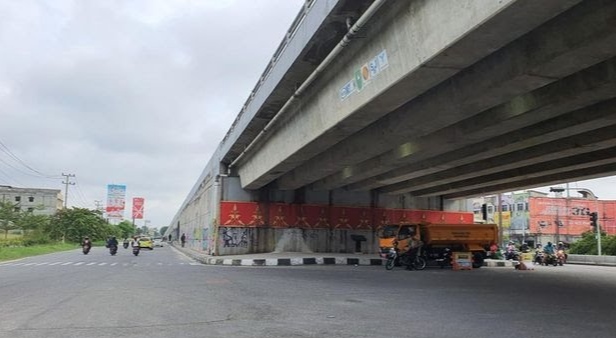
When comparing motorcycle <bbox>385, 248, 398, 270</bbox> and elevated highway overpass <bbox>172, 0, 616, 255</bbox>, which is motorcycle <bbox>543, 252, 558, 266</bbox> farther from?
motorcycle <bbox>385, 248, 398, 270</bbox>

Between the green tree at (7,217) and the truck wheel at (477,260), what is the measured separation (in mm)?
53605

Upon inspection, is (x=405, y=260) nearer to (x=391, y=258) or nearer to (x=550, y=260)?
(x=391, y=258)

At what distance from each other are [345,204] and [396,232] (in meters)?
8.22

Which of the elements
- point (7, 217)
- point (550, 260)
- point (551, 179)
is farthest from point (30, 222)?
point (551, 179)

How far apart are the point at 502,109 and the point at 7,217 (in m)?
61.4

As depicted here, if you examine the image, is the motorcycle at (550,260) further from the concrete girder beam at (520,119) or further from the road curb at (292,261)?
the concrete girder beam at (520,119)

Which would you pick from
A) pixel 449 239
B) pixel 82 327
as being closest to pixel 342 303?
pixel 82 327

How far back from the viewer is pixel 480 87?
12.1 m

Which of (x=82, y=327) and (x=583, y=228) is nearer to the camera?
(x=82, y=327)

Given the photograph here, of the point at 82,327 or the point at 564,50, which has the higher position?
the point at 564,50

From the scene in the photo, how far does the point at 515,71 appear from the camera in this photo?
429 inches

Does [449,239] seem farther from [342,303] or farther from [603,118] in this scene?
[342,303]

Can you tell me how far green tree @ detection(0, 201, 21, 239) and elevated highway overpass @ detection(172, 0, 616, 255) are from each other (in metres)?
45.3

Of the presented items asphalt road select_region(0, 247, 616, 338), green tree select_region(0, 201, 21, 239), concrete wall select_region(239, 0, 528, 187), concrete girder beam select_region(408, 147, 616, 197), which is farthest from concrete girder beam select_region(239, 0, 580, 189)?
green tree select_region(0, 201, 21, 239)
